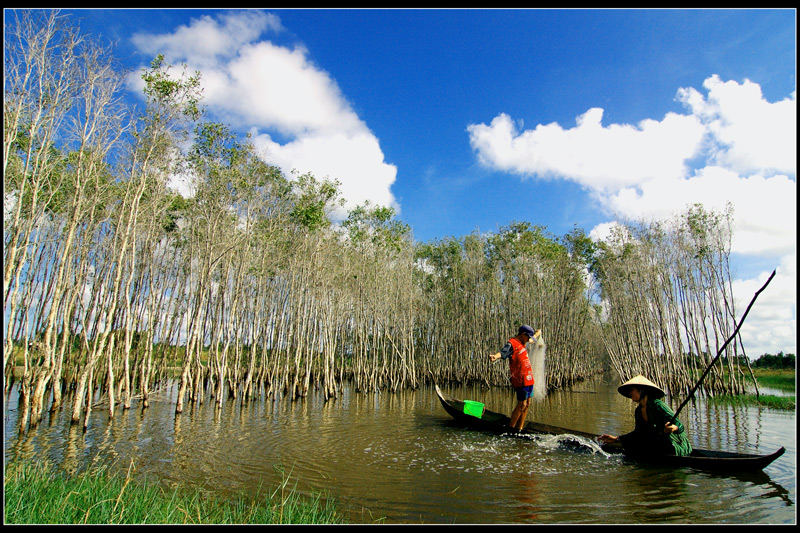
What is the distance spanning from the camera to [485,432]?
9.18 meters

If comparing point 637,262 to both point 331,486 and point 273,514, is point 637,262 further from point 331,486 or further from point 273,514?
point 273,514

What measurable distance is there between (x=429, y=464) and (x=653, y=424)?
140 inches

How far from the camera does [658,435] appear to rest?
6211 millimetres

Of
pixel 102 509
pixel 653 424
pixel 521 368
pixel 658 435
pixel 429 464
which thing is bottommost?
pixel 429 464

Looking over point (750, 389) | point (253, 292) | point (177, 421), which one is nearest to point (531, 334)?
point (177, 421)

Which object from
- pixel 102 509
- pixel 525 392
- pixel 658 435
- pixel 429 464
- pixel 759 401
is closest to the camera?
pixel 102 509

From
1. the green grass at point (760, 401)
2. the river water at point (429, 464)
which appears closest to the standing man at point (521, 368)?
the river water at point (429, 464)

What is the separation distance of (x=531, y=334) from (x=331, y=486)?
4901mm

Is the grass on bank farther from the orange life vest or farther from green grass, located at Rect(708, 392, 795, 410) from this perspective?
the orange life vest

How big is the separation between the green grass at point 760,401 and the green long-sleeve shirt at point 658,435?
10555mm

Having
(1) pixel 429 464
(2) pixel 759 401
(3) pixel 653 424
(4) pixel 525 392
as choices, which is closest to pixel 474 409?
(4) pixel 525 392

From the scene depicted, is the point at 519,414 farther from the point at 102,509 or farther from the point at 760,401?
the point at 760,401

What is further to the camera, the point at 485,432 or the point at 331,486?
the point at 485,432
